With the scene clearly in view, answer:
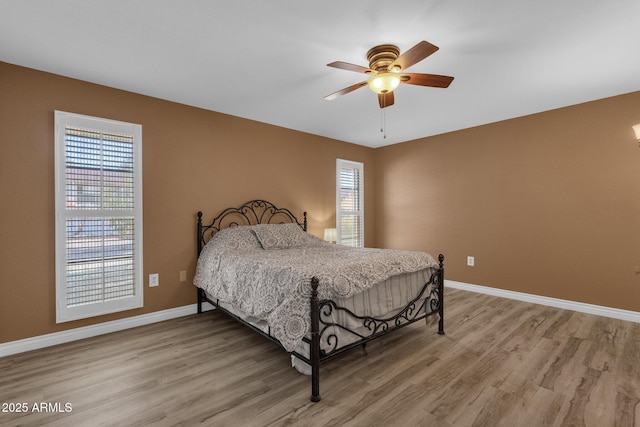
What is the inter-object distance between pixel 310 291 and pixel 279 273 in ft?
1.19

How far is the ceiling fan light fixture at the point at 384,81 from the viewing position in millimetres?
2285

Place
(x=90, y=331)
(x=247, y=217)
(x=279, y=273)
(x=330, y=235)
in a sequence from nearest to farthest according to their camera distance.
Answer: (x=279, y=273) → (x=90, y=331) → (x=247, y=217) → (x=330, y=235)

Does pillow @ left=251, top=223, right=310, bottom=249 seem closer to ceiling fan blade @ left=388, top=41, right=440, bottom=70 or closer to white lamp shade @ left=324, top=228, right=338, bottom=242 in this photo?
white lamp shade @ left=324, top=228, right=338, bottom=242

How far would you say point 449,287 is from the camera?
4.73 metres

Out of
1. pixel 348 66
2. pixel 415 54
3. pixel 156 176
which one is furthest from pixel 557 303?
pixel 156 176

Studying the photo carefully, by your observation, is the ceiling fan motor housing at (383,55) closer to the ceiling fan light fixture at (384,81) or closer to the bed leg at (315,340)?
the ceiling fan light fixture at (384,81)

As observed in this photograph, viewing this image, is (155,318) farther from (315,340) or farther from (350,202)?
(350,202)

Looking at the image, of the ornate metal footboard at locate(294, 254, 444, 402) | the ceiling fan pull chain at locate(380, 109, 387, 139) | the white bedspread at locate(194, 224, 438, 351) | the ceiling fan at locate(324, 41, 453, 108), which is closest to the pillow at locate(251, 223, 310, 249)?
the white bedspread at locate(194, 224, 438, 351)

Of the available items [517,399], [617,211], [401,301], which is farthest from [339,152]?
[517,399]

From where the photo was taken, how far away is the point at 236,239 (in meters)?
3.35

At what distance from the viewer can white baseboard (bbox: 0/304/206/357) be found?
2537 mm

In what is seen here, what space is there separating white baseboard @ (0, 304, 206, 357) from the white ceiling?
2.40m

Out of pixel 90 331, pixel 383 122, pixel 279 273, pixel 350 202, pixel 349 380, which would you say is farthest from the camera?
pixel 350 202

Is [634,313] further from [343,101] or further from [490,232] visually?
[343,101]
